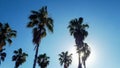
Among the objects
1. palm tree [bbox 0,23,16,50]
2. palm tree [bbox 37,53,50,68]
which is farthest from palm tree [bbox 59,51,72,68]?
palm tree [bbox 0,23,16,50]

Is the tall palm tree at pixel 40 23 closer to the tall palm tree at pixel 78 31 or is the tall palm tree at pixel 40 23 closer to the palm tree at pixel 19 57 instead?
the tall palm tree at pixel 78 31

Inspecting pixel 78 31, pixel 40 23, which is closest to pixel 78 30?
pixel 78 31

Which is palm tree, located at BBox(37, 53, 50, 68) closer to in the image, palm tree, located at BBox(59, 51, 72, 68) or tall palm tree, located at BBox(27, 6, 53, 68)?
palm tree, located at BBox(59, 51, 72, 68)

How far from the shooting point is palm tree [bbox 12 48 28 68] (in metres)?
57.0

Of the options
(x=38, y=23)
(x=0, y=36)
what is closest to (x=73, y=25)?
(x=38, y=23)

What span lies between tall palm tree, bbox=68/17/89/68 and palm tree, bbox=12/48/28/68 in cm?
1808

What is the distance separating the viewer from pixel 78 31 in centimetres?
4547

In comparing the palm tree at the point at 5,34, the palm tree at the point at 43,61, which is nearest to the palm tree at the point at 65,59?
the palm tree at the point at 43,61

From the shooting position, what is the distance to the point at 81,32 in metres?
45.0

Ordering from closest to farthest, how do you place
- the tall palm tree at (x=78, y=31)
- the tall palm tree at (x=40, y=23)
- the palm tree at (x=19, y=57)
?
the tall palm tree at (x=40, y=23)
the tall palm tree at (x=78, y=31)
the palm tree at (x=19, y=57)

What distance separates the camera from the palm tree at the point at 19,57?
57031mm

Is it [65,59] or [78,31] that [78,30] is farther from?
[65,59]

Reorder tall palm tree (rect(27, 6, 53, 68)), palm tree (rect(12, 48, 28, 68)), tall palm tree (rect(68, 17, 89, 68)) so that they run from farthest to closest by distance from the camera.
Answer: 1. palm tree (rect(12, 48, 28, 68))
2. tall palm tree (rect(68, 17, 89, 68))
3. tall palm tree (rect(27, 6, 53, 68))

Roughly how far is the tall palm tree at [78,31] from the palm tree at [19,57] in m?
18.1
